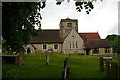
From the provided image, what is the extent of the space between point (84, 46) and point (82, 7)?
261ft

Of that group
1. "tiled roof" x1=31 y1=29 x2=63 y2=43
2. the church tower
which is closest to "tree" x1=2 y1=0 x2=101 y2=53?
"tiled roof" x1=31 y1=29 x2=63 y2=43

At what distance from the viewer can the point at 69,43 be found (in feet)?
322

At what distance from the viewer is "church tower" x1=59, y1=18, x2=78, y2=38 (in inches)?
3960

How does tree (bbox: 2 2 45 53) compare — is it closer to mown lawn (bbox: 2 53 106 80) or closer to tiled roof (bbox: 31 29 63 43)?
mown lawn (bbox: 2 53 106 80)

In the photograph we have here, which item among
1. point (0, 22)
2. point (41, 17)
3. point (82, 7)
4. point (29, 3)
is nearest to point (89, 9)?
point (82, 7)

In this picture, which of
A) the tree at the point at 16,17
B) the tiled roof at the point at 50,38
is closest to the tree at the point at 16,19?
the tree at the point at 16,17

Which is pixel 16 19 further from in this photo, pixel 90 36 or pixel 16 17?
pixel 90 36

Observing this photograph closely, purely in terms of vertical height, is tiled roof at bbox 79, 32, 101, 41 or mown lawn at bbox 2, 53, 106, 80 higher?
tiled roof at bbox 79, 32, 101, 41

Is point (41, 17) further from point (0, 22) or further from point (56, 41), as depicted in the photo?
point (56, 41)

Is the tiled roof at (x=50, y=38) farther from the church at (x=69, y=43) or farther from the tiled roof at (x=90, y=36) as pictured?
the tiled roof at (x=90, y=36)

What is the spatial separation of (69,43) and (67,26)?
5745 mm

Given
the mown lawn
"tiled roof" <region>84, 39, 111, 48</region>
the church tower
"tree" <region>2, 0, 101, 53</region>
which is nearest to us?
"tree" <region>2, 0, 101, 53</region>

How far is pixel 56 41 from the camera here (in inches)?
3880

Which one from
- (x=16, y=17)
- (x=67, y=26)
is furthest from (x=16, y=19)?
(x=67, y=26)
